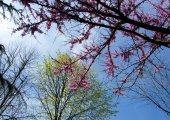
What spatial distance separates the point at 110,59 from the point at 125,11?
4.06 ft

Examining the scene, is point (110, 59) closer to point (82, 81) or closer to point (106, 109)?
point (82, 81)


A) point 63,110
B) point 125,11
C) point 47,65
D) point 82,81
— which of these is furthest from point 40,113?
point 125,11

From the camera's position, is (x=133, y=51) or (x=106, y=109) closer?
(x=133, y=51)

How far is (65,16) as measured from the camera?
13.0 feet

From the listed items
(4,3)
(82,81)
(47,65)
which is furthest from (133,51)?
(47,65)

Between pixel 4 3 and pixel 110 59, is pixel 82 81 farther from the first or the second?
pixel 4 3

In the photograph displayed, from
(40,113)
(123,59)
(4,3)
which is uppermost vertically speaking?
(40,113)

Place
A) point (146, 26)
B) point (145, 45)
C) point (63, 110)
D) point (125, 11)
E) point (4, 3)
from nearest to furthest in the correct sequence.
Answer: point (146, 26) → point (125, 11) → point (145, 45) → point (4, 3) → point (63, 110)

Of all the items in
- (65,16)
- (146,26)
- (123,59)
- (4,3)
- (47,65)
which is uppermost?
(47,65)

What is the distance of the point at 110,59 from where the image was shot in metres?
5.29

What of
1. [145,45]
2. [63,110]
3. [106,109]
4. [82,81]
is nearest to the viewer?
[145,45]

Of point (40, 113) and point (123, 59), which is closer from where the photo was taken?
point (123, 59)

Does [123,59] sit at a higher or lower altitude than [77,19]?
higher

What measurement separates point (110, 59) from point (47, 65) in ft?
40.9
